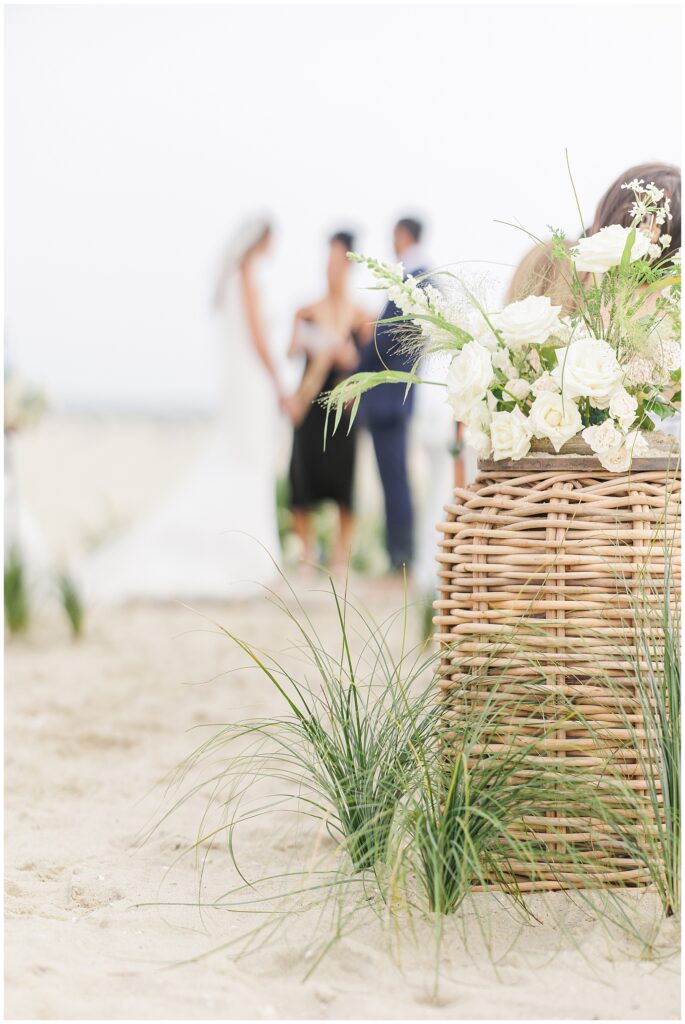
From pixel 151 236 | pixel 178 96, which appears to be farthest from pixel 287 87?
pixel 151 236

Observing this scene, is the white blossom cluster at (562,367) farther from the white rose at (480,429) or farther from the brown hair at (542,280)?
the brown hair at (542,280)

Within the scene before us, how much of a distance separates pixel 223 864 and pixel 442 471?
4196 mm

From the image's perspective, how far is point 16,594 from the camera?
475 centimetres

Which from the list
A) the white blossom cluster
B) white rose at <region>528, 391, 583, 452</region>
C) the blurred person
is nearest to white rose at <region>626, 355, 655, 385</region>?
the white blossom cluster

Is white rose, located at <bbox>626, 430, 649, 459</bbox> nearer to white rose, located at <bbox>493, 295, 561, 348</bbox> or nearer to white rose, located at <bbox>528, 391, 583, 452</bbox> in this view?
white rose, located at <bbox>528, 391, 583, 452</bbox>

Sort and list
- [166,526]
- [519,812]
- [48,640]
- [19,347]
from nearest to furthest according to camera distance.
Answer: [519,812]
[48,640]
[166,526]
[19,347]

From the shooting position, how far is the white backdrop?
6.49m

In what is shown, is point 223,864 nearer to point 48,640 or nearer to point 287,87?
point 48,640

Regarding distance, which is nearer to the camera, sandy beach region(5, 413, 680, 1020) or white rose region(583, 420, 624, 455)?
sandy beach region(5, 413, 680, 1020)

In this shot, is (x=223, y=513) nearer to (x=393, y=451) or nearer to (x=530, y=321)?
(x=393, y=451)

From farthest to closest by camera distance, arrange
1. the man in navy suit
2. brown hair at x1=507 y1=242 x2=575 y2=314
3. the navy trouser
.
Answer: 1. the navy trouser
2. the man in navy suit
3. brown hair at x1=507 y1=242 x2=575 y2=314

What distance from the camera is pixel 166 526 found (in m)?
6.45

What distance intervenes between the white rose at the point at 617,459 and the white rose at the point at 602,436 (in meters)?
0.02

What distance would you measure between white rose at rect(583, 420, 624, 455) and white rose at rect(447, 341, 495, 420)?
19 centimetres
